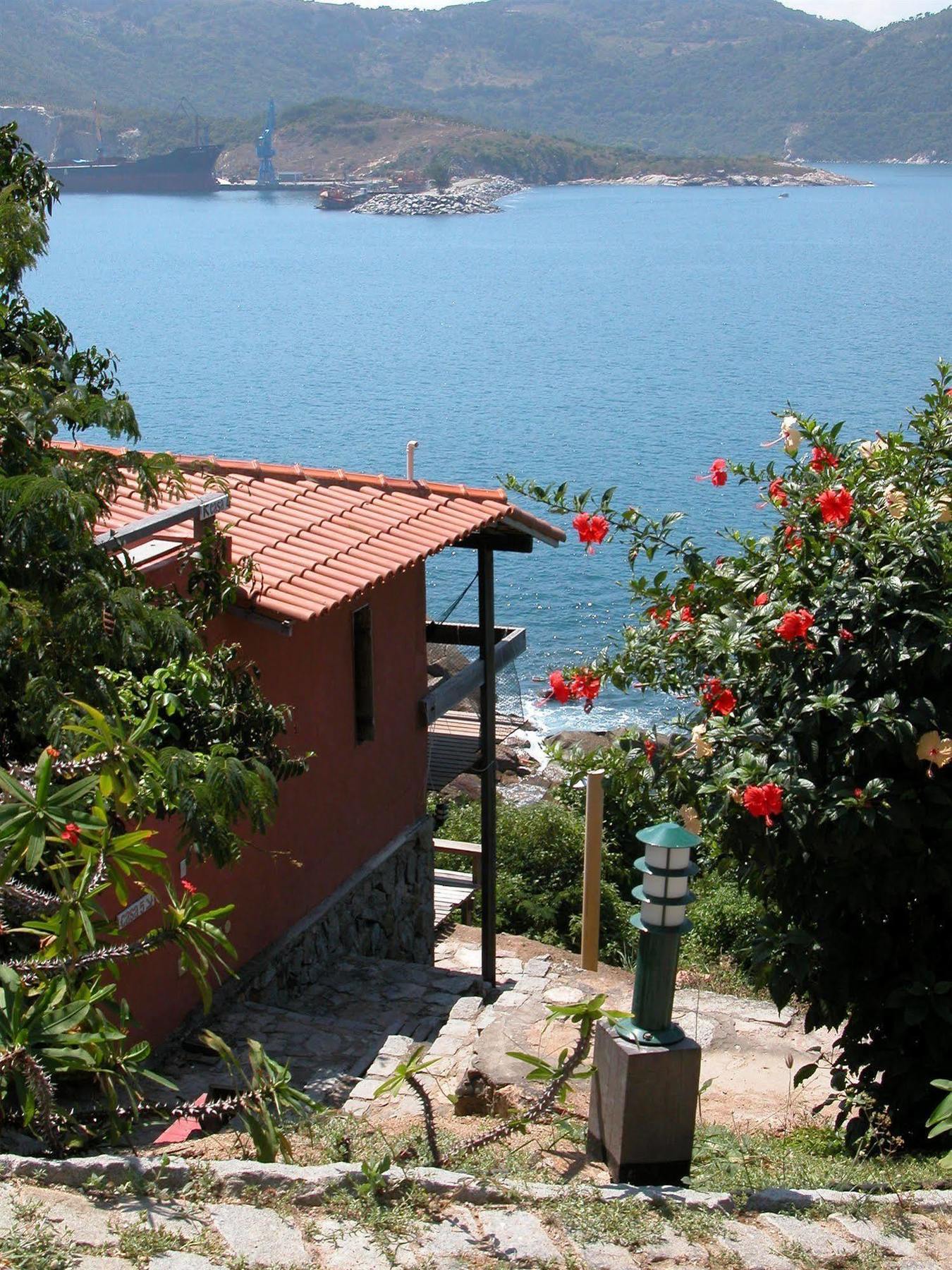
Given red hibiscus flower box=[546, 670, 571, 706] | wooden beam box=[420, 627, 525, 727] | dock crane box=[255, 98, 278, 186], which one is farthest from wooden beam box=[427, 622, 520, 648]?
dock crane box=[255, 98, 278, 186]

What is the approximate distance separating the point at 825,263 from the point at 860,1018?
88.3 m

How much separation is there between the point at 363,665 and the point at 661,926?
481 centimetres

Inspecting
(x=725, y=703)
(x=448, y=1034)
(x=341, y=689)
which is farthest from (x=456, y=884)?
(x=725, y=703)

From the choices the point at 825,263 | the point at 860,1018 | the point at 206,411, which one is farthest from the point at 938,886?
the point at 825,263

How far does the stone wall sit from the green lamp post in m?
3.50

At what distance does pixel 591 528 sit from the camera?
5879 mm

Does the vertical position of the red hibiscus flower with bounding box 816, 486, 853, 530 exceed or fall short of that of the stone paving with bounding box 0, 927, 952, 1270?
it exceeds it

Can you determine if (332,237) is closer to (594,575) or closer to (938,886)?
(594,575)

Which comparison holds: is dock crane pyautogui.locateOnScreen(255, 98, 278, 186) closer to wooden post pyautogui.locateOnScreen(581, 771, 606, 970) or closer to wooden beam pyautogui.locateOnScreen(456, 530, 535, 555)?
wooden beam pyautogui.locateOnScreen(456, 530, 535, 555)

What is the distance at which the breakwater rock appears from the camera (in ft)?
424

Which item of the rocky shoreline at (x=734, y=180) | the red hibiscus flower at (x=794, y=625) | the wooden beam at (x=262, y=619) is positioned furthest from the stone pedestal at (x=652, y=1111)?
the rocky shoreline at (x=734, y=180)

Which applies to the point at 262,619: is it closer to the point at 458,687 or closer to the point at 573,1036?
the point at 573,1036

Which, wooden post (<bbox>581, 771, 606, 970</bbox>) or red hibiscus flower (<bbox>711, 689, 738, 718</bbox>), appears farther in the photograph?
wooden post (<bbox>581, 771, 606, 970</bbox>)

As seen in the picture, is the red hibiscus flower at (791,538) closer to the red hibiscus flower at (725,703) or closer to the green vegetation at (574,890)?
the red hibiscus flower at (725,703)
